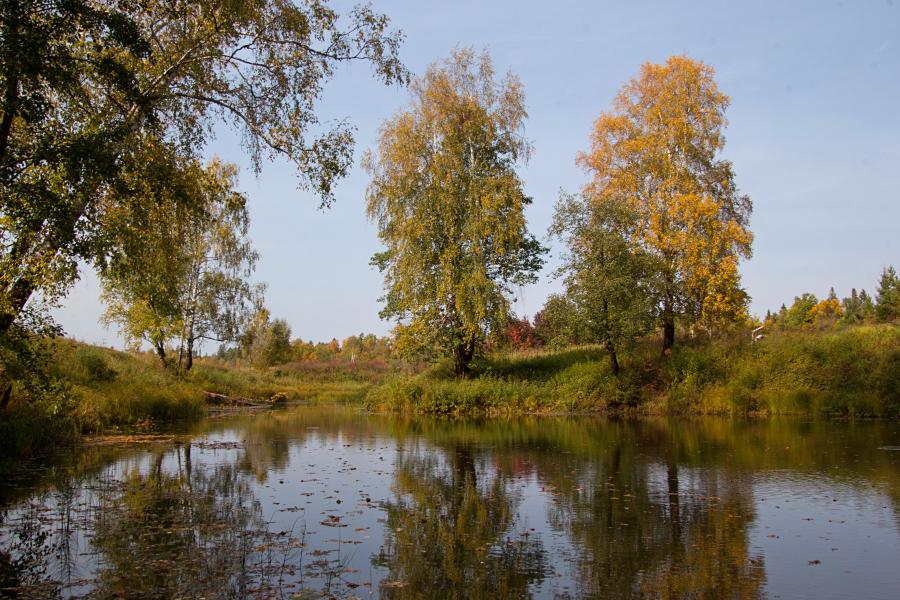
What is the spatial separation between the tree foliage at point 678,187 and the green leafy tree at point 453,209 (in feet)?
17.7

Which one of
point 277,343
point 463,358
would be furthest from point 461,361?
point 277,343

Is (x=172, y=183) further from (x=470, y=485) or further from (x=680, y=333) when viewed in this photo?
(x=680, y=333)

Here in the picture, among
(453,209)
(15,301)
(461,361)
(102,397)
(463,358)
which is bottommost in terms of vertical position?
(102,397)

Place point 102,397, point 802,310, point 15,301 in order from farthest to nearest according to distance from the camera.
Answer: point 802,310, point 102,397, point 15,301

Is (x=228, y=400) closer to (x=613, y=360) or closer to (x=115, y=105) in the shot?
(x=613, y=360)

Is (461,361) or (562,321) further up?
(562,321)

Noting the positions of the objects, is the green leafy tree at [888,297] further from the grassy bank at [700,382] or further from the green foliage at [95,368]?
the green foliage at [95,368]

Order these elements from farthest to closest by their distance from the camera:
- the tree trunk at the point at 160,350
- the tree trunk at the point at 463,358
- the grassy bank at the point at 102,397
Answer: the tree trunk at the point at 160,350, the tree trunk at the point at 463,358, the grassy bank at the point at 102,397

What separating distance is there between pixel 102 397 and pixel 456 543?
17.9 m

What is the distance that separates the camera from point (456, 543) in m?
8.37

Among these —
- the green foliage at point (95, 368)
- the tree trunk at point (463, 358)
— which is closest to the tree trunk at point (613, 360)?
the tree trunk at point (463, 358)

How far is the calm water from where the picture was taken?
677 cm

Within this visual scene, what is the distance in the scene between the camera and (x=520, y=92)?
36.5 meters

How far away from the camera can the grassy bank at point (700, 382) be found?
2859 cm
